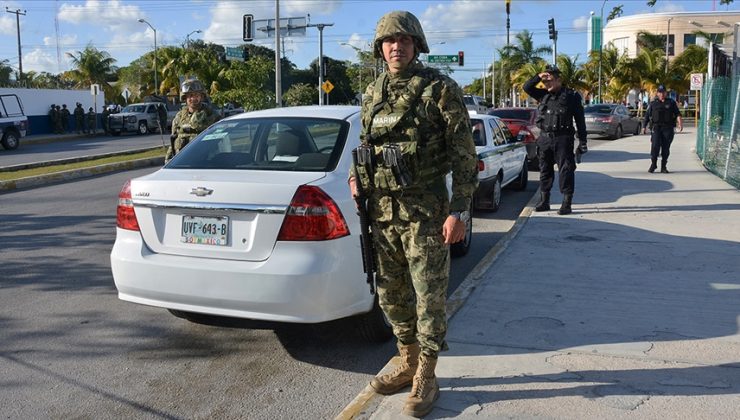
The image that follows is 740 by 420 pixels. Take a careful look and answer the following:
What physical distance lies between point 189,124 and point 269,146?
3.60 m

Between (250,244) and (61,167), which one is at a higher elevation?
(250,244)

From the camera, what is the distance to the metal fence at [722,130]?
1251 cm

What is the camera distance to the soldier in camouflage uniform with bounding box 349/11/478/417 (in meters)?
3.37

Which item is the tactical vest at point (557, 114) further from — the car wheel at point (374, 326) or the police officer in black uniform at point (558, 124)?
the car wheel at point (374, 326)

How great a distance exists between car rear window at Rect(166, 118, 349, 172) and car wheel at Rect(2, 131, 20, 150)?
2361cm

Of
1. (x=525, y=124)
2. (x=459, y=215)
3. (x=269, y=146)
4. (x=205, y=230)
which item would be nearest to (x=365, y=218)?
(x=459, y=215)

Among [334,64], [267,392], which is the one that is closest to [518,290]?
[267,392]

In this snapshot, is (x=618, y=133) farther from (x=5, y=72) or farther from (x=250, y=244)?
(x=5, y=72)

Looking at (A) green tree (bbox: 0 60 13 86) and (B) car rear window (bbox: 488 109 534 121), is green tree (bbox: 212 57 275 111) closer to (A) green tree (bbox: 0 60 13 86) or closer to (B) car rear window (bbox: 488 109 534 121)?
(B) car rear window (bbox: 488 109 534 121)

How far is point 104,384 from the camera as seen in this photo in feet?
13.5

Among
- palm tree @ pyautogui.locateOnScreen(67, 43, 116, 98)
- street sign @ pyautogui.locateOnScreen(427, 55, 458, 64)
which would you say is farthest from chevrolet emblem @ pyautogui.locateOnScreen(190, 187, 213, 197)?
palm tree @ pyautogui.locateOnScreen(67, 43, 116, 98)

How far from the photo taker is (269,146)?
507cm

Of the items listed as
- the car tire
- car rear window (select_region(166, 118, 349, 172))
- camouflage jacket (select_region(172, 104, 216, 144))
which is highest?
camouflage jacket (select_region(172, 104, 216, 144))

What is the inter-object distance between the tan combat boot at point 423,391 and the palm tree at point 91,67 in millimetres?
56460
